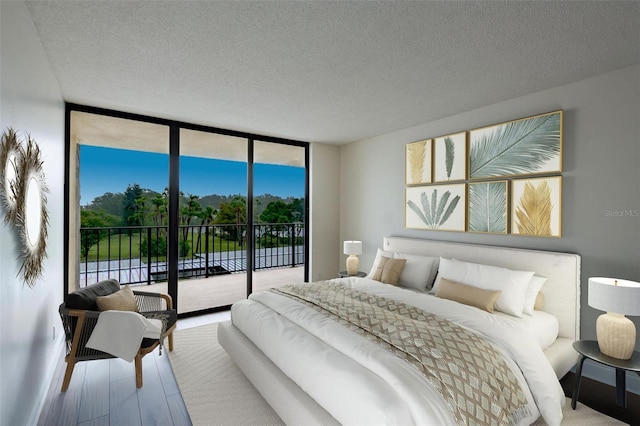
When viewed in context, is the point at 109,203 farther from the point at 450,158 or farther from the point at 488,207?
the point at 488,207

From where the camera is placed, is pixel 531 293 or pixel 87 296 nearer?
pixel 87 296

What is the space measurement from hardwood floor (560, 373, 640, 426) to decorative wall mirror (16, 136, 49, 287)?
12.7ft

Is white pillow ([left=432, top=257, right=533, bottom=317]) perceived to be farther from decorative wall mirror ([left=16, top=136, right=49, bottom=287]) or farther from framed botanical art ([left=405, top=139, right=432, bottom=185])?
decorative wall mirror ([left=16, top=136, right=49, bottom=287])

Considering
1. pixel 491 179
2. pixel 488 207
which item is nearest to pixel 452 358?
pixel 488 207

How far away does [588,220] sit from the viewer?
106 inches

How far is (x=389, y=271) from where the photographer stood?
3.62 meters

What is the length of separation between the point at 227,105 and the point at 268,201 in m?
2.74

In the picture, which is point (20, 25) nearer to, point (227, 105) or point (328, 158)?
point (227, 105)

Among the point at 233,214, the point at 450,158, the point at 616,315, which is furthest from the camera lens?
the point at 233,214

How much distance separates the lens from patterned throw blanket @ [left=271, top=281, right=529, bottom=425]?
Answer: 1614mm

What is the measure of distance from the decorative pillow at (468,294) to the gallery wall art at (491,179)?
2.72 feet

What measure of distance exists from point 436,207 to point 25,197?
12.5ft

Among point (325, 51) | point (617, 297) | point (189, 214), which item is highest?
point (325, 51)

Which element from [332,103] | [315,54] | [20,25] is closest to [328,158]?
[332,103]
